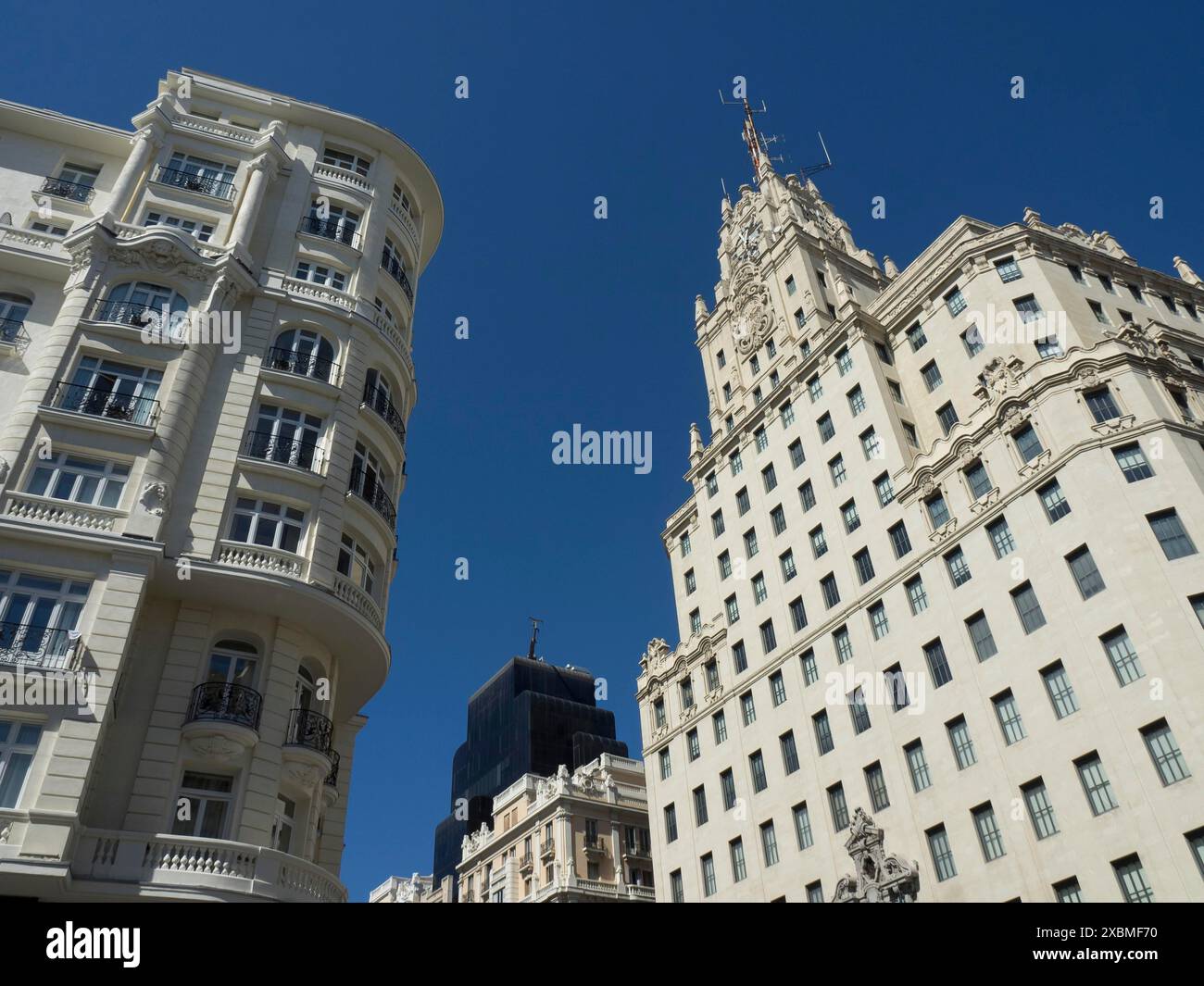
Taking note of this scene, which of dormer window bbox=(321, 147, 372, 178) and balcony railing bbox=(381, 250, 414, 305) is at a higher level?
dormer window bbox=(321, 147, 372, 178)

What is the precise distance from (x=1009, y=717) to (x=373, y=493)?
26.6m

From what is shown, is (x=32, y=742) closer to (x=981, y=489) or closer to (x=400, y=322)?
(x=400, y=322)

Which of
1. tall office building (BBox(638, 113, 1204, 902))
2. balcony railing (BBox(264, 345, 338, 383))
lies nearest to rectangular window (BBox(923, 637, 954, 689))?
tall office building (BBox(638, 113, 1204, 902))

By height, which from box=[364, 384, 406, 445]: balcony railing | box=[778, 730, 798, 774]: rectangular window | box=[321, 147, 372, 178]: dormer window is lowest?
box=[778, 730, 798, 774]: rectangular window

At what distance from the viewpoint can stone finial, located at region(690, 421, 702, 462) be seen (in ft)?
207

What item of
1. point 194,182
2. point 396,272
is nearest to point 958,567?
point 396,272

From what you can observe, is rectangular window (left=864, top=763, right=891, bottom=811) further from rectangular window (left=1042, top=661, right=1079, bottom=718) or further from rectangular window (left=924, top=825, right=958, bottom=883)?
rectangular window (left=1042, top=661, right=1079, bottom=718)

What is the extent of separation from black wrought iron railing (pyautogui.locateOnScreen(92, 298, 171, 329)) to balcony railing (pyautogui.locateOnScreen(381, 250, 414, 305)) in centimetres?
949

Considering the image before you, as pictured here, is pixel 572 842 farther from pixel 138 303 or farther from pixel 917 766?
pixel 138 303

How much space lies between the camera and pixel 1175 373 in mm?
37656

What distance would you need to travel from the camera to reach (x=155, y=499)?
23484mm

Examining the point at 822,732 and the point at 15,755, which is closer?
the point at 15,755

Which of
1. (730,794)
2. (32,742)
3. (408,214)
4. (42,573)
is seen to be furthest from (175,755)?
(730,794)
